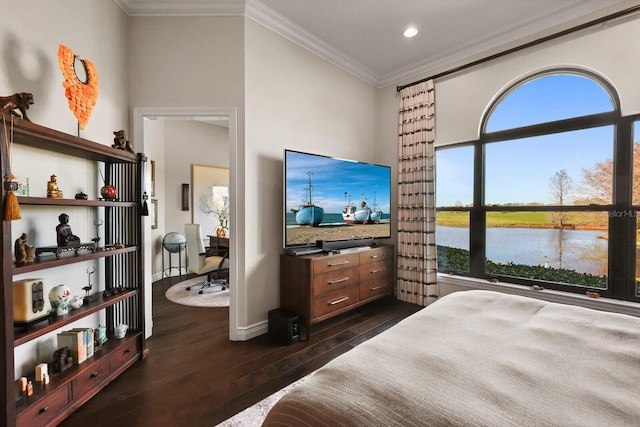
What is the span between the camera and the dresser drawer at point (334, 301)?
107 inches

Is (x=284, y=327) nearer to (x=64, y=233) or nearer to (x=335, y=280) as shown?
(x=335, y=280)

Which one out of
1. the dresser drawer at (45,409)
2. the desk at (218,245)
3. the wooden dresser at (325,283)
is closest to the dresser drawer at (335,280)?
the wooden dresser at (325,283)

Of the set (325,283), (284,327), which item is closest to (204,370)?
(284,327)

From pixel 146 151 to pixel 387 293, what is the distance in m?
3.15

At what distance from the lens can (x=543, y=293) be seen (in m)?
2.82

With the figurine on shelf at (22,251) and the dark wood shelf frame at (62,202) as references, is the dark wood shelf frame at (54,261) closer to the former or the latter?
the figurine on shelf at (22,251)

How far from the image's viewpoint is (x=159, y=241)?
4762mm

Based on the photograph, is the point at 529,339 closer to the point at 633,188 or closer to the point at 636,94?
the point at 633,188

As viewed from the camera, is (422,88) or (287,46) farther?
(422,88)

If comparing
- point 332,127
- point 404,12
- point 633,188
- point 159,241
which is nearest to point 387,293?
point 332,127

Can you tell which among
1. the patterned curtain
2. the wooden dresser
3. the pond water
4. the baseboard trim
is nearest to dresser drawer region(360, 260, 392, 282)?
the wooden dresser

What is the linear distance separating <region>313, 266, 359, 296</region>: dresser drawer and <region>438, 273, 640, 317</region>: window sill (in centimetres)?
124

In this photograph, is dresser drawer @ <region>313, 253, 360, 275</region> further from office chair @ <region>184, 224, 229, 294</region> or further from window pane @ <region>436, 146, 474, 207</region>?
office chair @ <region>184, 224, 229, 294</region>

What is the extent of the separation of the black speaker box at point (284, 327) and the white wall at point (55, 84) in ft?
4.70
